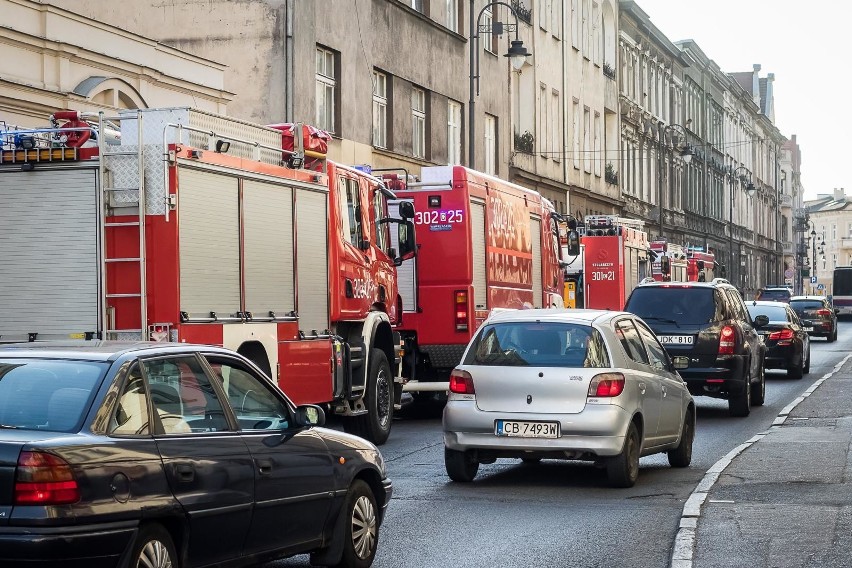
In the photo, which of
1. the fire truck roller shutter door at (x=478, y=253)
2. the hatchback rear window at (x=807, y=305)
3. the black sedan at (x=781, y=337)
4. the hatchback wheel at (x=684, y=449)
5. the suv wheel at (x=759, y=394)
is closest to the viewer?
the hatchback wheel at (x=684, y=449)

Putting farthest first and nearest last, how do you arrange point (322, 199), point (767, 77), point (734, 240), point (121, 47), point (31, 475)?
point (767, 77) < point (734, 240) < point (121, 47) < point (322, 199) < point (31, 475)

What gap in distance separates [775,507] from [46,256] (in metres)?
6.09

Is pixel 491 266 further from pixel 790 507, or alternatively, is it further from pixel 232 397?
pixel 232 397

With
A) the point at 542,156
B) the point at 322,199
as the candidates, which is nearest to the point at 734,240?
the point at 542,156

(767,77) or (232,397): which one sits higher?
(767,77)

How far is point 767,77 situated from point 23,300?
4602 inches

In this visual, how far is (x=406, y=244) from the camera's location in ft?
60.1

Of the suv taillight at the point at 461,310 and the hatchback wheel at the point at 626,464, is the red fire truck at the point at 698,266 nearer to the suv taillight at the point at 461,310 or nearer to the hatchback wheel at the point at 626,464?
the suv taillight at the point at 461,310

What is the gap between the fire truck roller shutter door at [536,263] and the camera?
24.2 m

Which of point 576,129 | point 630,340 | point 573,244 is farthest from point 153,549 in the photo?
point 576,129

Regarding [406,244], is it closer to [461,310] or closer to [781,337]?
[461,310]

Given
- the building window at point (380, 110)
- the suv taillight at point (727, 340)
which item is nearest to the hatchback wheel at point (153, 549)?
the suv taillight at point (727, 340)

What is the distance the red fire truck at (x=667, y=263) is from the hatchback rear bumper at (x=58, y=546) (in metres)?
36.3

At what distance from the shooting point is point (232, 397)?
773 cm
